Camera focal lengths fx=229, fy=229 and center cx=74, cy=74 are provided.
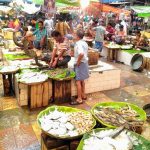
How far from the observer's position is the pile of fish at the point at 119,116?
4.22 meters

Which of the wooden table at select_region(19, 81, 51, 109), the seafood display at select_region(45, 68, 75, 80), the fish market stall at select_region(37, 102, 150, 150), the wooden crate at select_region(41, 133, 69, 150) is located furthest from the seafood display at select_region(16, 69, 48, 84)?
the wooden crate at select_region(41, 133, 69, 150)

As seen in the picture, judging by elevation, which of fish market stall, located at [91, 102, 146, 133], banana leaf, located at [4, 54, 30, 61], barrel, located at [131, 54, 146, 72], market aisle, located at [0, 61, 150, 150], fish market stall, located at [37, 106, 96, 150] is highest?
banana leaf, located at [4, 54, 30, 61]

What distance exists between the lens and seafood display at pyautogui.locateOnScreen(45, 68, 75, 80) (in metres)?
6.69

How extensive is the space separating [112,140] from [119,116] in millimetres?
1061

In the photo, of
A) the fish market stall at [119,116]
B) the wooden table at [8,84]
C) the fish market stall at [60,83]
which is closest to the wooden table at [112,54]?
the fish market stall at [60,83]

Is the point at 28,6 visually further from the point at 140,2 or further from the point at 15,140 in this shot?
the point at 15,140

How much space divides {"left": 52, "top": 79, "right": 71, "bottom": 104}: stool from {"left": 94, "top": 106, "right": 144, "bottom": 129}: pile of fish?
7.68ft

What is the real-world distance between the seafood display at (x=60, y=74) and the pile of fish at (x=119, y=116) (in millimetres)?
2212

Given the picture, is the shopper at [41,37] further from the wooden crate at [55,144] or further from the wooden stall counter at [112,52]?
the wooden crate at [55,144]

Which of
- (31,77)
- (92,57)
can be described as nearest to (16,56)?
(31,77)

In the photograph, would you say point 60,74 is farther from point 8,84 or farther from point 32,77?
point 8,84

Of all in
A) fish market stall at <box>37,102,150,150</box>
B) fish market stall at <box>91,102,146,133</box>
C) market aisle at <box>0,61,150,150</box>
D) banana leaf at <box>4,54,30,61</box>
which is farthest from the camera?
banana leaf at <box>4,54,30,61</box>

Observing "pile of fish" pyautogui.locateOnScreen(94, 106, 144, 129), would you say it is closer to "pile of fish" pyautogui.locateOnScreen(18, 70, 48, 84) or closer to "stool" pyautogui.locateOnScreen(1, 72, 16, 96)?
"pile of fish" pyautogui.locateOnScreen(18, 70, 48, 84)

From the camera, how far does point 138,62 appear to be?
10883 millimetres
